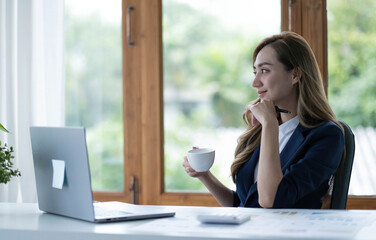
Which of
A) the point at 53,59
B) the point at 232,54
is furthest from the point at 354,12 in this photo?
the point at 53,59

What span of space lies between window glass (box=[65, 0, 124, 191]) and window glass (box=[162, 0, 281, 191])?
0.28m

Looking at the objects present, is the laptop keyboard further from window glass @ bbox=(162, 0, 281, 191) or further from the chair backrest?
window glass @ bbox=(162, 0, 281, 191)

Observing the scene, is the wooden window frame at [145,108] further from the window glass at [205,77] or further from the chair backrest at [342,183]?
the chair backrest at [342,183]

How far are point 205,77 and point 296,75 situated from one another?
90 centimetres

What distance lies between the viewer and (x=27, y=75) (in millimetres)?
3010

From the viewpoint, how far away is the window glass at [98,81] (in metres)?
3.09

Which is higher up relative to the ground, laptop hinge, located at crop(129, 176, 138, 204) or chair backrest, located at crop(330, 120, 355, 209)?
chair backrest, located at crop(330, 120, 355, 209)

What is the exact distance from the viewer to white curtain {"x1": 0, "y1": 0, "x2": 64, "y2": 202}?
296 cm

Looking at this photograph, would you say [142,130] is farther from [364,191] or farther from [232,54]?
[364,191]

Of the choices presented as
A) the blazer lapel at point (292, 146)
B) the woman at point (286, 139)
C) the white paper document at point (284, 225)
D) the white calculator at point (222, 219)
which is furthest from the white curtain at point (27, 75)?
the white calculator at point (222, 219)

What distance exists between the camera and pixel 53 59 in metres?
3.03

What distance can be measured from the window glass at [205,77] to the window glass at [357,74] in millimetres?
406

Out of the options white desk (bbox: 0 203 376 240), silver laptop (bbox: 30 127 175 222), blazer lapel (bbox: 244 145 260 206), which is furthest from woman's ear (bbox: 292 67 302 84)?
silver laptop (bbox: 30 127 175 222)

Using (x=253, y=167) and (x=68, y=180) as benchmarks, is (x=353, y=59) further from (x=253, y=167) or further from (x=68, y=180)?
(x=68, y=180)
